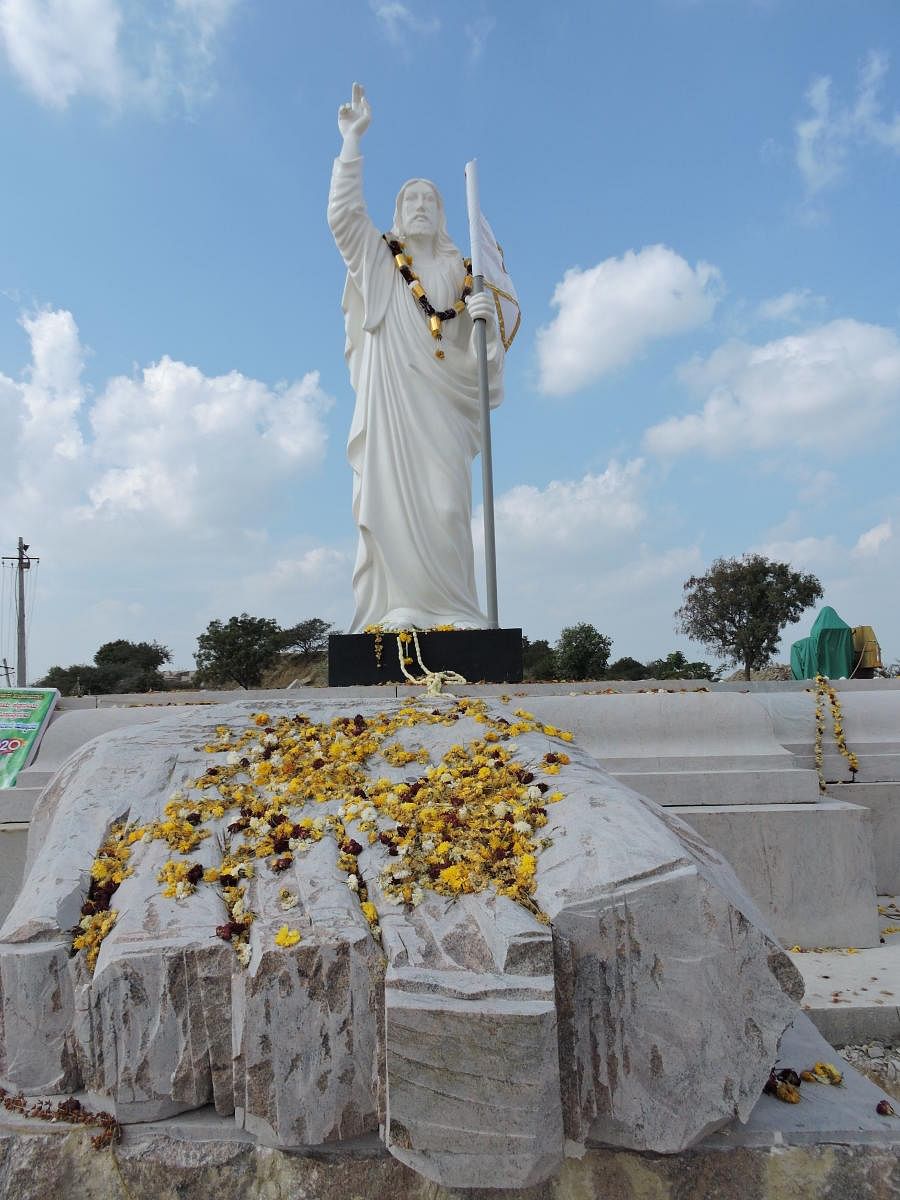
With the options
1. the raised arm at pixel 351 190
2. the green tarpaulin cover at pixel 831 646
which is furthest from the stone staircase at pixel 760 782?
the raised arm at pixel 351 190

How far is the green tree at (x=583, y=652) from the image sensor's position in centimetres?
2428

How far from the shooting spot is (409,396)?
23.0ft

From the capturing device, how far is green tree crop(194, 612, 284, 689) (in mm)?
25078

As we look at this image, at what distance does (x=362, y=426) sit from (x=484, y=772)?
493 cm

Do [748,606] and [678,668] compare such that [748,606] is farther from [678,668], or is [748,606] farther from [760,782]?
[760,782]

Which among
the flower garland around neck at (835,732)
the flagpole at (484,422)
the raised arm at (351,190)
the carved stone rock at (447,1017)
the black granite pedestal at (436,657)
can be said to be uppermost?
the raised arm at (351,190)

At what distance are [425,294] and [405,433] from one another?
133 centimetres

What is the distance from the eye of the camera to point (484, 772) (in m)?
2.68

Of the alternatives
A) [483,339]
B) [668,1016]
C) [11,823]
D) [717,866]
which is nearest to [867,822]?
[717,866]

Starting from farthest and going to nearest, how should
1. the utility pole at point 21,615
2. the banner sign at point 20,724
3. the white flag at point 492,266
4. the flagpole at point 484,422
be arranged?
the utility pole at point 21,615
the white flag at point 492,266
the flagpole at point 484,422
the banner sign at point 20,724

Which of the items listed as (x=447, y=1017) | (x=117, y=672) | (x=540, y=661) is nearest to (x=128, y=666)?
(x=117, y=672)

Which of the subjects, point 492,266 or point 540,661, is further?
point 540,661

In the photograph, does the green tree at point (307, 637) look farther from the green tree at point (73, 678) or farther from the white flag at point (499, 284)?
the white flag at point (499, 284)

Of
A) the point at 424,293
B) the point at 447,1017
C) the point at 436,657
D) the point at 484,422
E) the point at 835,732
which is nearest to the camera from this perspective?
the point at 447,1017
